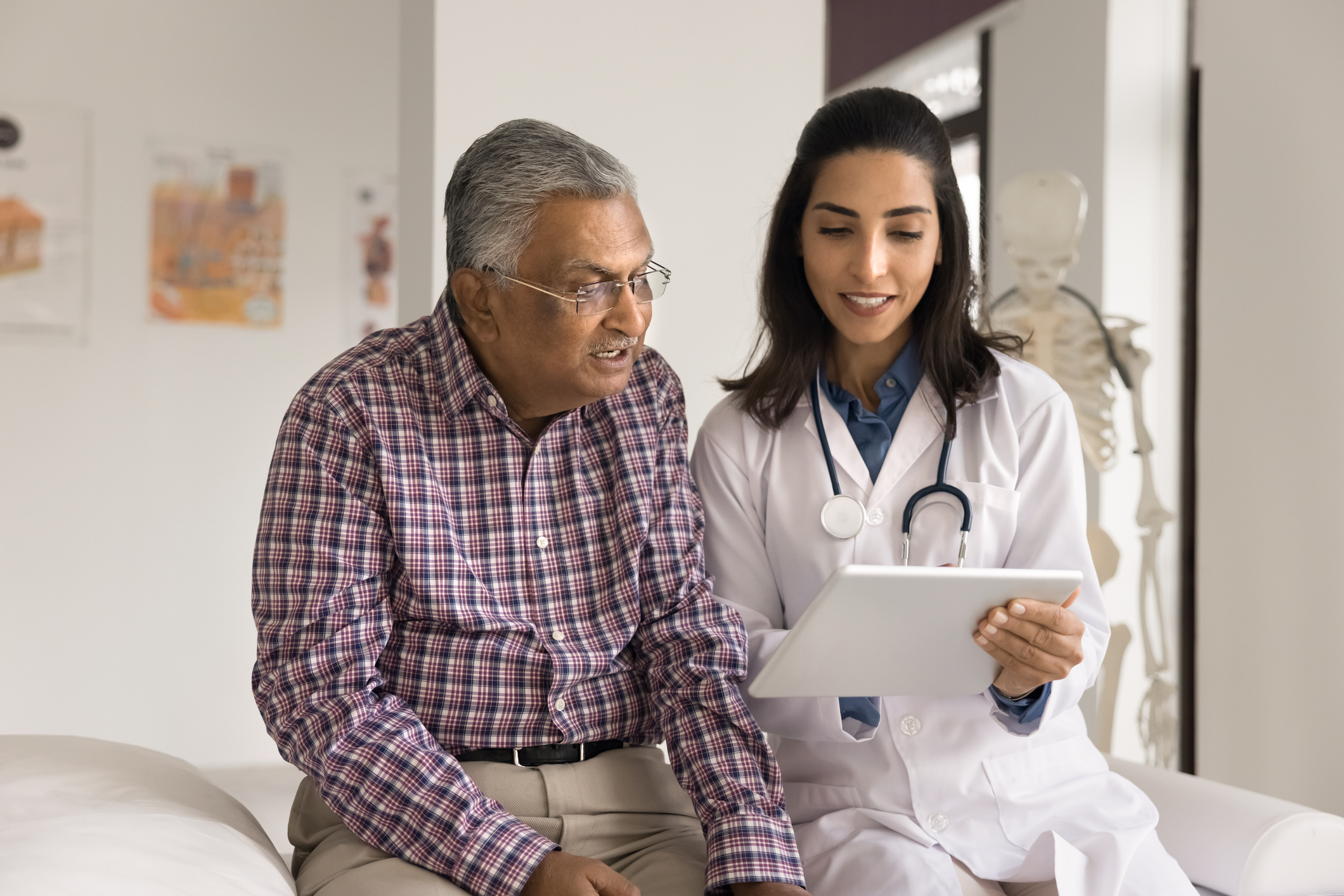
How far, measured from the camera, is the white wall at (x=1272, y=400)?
129 inches

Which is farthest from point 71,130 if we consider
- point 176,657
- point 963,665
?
point 963,665

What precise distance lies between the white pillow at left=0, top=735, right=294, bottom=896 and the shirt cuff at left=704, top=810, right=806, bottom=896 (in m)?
0.51

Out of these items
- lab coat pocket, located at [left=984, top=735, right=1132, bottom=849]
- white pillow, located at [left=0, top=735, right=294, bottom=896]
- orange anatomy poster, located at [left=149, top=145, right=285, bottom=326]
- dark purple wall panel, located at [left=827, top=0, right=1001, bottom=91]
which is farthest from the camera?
dark purple wall panel, located at [left=827, top=0, right=1001, bottom=91]

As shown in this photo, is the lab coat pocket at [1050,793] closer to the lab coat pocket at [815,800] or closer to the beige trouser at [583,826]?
the lab coat pocket at [815,800]

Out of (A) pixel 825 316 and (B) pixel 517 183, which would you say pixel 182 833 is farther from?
(A) pixel 825 316

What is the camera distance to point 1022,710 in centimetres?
157

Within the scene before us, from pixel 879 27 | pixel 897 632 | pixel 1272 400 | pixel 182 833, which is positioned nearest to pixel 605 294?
Result: pixel 897 632

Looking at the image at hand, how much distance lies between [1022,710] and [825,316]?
68 centimetres

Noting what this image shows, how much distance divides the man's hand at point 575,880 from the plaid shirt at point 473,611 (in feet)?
0.05

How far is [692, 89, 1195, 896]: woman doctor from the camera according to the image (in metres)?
1.58

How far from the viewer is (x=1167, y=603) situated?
3.94m

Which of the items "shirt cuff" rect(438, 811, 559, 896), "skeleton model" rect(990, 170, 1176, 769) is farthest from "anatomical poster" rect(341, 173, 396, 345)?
"shirt cuff" rect(438, 811, 559, 896)

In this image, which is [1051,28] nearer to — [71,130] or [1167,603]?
[1167,603]

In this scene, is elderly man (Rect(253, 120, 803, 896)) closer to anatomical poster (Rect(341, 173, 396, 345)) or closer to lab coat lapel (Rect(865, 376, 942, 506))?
lab coat lapel (Rect(865, 376, 942, 506))
